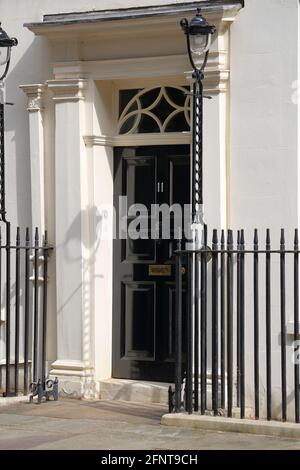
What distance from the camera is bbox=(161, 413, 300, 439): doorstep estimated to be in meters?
9.20

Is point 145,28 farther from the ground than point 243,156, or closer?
farther from the ground

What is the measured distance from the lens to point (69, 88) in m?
11.3

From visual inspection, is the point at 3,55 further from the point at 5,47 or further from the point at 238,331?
the point at 238,331

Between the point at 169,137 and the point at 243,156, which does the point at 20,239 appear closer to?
the point at 169,137

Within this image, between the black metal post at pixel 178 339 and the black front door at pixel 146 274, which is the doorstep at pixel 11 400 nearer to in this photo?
the black front door at pixel 146 274

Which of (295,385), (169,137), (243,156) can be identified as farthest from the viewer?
(169,137)

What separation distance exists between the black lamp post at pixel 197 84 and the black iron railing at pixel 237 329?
1.61 feet

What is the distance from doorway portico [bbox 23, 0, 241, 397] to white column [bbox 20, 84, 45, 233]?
0.03ft

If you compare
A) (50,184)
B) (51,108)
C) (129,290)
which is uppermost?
(51,108)

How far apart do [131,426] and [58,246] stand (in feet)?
7.63

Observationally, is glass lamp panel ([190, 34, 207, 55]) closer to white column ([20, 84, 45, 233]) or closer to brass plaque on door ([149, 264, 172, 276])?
white column ([20, 84, 45, 233])

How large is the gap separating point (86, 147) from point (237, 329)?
276 cm

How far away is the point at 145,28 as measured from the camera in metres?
10.8

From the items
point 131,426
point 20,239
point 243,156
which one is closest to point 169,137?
point 243,156
